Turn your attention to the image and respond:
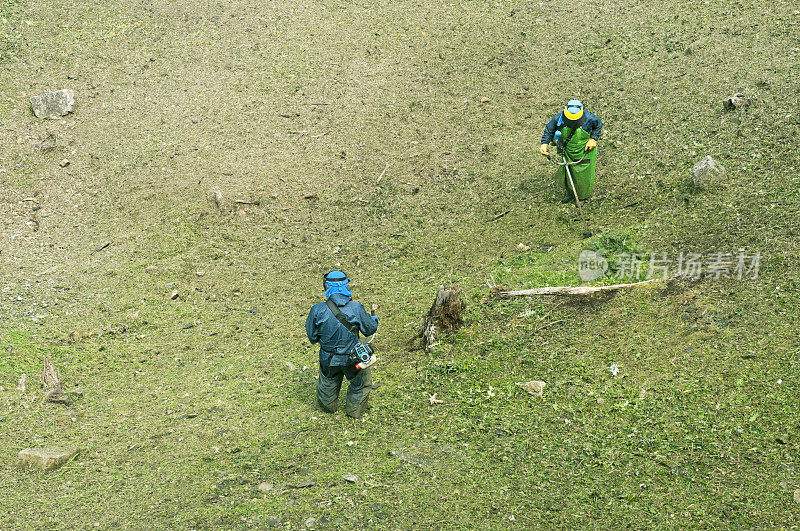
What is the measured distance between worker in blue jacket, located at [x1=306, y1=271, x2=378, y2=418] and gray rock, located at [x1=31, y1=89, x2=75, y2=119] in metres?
10.6

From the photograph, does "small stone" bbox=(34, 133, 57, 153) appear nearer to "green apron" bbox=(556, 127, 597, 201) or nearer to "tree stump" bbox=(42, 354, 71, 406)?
"tree stump" bbox=(42, 354, 71, 406)

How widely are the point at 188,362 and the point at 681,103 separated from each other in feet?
32.1

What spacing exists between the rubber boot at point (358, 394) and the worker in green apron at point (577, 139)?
17.0 feet

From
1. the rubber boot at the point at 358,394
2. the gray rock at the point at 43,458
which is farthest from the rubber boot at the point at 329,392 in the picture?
the gray rock at the point at 43,458

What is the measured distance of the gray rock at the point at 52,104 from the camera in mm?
14320

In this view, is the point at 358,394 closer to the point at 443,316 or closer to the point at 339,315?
the point at 339,315

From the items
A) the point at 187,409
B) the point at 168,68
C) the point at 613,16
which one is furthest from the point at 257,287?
the point at 613,16

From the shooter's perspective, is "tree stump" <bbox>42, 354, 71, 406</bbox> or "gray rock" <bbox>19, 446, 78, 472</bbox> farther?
"tree stump" <bbox>42, 354, 71, 406</bbox>

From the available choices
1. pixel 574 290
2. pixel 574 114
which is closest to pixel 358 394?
pixel 574 290

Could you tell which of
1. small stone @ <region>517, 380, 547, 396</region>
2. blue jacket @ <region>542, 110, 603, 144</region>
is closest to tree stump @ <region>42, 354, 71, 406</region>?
small stone @ <region>517, 380, 547, 396</region>

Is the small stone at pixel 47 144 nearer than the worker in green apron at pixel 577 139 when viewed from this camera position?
No

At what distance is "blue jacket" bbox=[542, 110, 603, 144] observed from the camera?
10.3 m

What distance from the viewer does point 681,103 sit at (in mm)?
11984

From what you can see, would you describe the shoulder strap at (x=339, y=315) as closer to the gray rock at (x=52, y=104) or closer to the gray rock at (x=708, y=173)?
the gray rock at (x=708, y=173)
